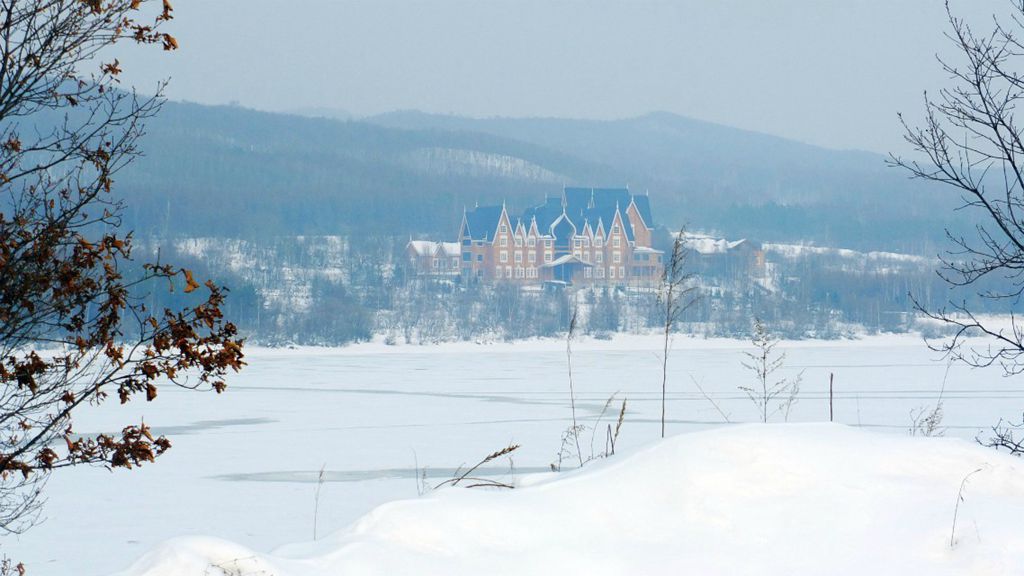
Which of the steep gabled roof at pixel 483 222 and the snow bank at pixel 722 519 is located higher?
the steep gabled roof at pixel 483 222

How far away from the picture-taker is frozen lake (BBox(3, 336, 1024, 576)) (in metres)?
12.0

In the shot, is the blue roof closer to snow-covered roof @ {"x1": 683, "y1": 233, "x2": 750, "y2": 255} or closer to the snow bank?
snow-covered roof @ {"x1": 683, "y1": 233, "x2": 750, "y2": 255}

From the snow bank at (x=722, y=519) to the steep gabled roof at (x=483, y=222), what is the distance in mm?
92052

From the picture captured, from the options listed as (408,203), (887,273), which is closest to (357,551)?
(887,273)

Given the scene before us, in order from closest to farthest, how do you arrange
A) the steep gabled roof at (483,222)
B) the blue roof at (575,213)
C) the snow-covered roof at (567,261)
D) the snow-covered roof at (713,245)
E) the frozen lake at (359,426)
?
the frozen lake at (359,426)
the snow-covered roof at (567,261)
the steep gabled roof at (483,222)
the blue roof at (575,213)
the snow-covered roof at (713,245)

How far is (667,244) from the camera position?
11781cm

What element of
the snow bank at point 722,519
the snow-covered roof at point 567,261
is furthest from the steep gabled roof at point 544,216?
the snow bank at point 722,519

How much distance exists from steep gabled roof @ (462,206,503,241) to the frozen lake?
49.5 metres

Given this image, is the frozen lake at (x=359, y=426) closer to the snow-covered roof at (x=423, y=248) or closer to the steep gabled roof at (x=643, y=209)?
the steep gabled roof at (x=643, y=209)

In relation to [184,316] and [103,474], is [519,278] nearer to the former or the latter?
[103,474]

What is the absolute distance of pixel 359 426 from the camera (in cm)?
2273

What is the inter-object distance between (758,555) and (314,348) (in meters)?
67.2

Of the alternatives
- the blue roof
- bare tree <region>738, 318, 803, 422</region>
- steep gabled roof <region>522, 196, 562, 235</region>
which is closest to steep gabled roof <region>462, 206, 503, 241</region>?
the blue roof

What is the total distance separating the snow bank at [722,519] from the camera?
4.00 m
